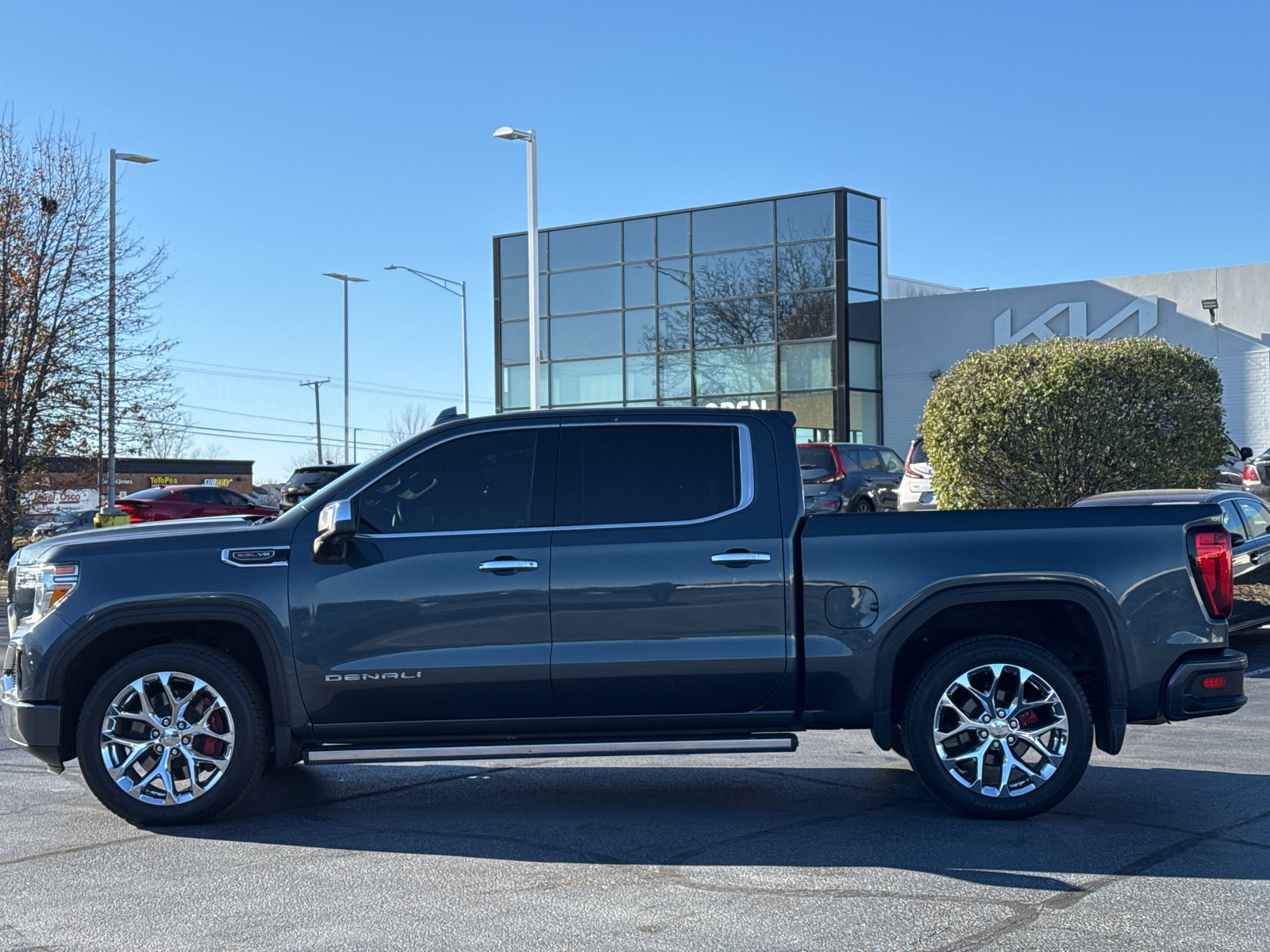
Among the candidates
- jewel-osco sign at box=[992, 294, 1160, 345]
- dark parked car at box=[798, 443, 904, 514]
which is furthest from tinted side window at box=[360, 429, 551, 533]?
jewel-osco sign at box=[992, 294, 1160, 345]

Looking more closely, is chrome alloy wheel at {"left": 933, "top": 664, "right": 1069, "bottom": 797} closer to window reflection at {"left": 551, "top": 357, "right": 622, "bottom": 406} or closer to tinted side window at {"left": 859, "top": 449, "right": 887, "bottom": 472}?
tinted side window at {"left": 859, "top": 449, "right": 887, "bottom": 472}

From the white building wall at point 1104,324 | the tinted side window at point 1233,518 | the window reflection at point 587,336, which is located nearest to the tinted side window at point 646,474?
the tinted side window at point 1233,518

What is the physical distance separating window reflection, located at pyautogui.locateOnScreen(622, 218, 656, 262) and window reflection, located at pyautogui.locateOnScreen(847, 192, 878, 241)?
5.77 metres

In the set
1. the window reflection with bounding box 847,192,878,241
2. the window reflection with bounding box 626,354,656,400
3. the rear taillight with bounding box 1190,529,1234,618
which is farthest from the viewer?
the window reflection with bounding box 626,354,656,400

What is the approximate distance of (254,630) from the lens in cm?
607

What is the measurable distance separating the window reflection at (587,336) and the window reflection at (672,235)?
7.63 feet

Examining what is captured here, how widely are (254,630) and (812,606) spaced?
2.51 m

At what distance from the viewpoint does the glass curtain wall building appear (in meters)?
36.3

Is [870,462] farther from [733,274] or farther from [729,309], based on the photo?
[733,274]

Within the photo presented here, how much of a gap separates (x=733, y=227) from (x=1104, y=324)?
10.2 metres

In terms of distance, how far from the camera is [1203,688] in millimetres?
6066

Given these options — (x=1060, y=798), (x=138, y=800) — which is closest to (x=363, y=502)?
(x=138, y=800)

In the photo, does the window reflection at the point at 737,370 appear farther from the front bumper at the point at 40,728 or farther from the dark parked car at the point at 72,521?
the front bumper at the point at 40,728

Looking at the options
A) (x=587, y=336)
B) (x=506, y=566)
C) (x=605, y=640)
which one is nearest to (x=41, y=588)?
(x=506, y=566)
